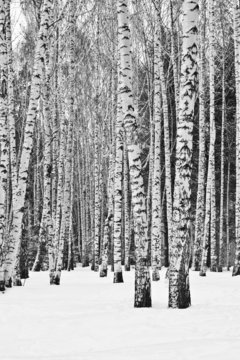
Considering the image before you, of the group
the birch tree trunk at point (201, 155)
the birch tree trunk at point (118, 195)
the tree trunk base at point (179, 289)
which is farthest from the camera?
the birch tree trunk at point (201, 155)

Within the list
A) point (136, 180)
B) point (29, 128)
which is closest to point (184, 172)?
point (136, 180)

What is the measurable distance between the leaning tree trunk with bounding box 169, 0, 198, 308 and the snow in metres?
0.37

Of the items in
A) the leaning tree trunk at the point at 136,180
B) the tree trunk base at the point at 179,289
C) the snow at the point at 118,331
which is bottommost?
the snow at the point at 118,331

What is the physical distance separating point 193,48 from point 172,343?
412cm

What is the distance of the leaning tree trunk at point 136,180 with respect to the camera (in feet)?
20.9

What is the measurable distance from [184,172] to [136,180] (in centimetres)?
75

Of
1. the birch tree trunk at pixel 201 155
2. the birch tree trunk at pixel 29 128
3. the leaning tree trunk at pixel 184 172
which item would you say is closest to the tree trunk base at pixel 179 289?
the leaning tree trunk at pixel 184 172

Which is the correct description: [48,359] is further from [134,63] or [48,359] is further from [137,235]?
[134,63]

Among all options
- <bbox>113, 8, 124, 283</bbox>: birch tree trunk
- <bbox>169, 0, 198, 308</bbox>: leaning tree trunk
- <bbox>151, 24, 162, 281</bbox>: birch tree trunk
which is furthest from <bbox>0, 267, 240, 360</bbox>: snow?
<bbox>151, 24, 162, 281</bbox>: birch tree trunk

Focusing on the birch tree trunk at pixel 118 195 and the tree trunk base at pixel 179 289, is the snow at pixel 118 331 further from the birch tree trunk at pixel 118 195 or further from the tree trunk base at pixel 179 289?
the birch tree trunk at pixel 118 195

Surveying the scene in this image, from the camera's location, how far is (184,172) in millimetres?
6234

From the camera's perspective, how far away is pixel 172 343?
392 cm

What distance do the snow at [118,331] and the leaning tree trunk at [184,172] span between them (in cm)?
37

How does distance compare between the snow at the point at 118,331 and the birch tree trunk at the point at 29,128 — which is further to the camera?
the birch tree trunk at the point at 29,128
